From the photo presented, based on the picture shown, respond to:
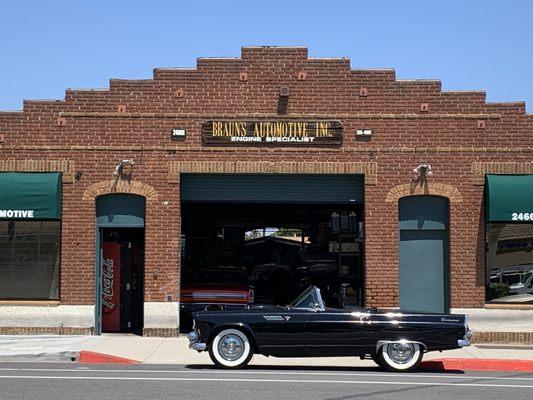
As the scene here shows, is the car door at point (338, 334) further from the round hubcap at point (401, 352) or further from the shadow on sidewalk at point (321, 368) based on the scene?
the shadow on sidewalk at point (321, 368)

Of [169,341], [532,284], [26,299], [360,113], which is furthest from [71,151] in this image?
[532,284]

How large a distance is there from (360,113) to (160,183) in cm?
482

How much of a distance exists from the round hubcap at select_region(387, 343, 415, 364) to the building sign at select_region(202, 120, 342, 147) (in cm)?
579

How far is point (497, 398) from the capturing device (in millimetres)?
9539

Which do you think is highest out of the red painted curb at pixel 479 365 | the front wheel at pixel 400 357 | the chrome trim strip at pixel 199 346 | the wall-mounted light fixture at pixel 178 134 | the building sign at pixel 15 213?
the wall-mounted light fixture at pixel 178 134

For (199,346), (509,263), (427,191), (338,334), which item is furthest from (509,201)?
(199,346)

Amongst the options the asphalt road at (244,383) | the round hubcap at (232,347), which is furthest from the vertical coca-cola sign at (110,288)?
the round hubcap at (232,347)

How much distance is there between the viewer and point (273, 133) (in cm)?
1667

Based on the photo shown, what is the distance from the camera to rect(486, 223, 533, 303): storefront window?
16406mm

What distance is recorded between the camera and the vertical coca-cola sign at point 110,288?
17.4 meters

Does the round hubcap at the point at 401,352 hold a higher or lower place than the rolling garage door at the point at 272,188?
lower

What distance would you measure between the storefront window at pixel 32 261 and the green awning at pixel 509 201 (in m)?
9.74

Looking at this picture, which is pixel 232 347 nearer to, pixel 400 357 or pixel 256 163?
pixel 400 357

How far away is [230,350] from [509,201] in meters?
7.54
